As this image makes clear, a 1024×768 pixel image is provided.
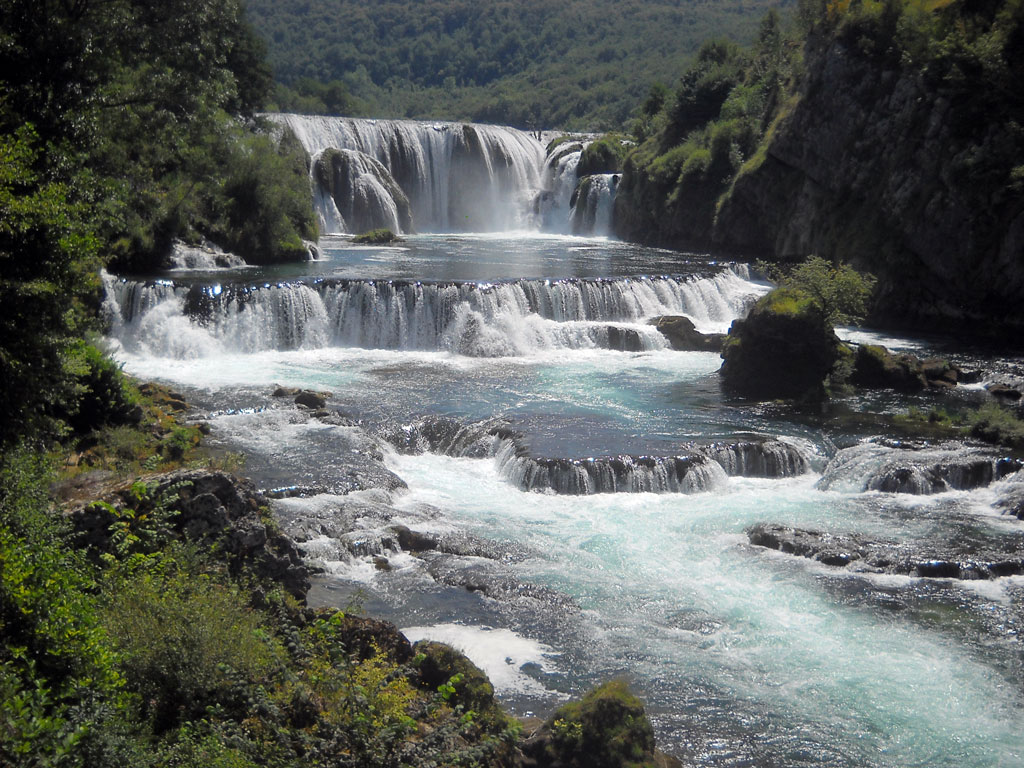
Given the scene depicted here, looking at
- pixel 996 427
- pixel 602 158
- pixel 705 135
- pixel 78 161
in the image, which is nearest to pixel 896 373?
pixel 996 427

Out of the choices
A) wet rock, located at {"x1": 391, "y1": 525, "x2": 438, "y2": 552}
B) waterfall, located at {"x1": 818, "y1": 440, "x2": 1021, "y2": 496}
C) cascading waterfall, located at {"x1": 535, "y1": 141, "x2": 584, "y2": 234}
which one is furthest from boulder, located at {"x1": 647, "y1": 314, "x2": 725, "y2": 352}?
cascading waterfall, located at {"x1": 535, "y1": 141, "x2": 584, "y2": 234}

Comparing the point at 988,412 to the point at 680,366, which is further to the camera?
the point at 680,366

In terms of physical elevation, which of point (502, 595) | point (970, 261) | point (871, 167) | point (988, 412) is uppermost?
point (871, 167)

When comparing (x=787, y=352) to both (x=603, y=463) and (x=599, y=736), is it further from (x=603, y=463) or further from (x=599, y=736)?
(x=599, y=736)

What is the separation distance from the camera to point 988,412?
17.0 metres

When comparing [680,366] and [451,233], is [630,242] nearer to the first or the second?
[451,233]

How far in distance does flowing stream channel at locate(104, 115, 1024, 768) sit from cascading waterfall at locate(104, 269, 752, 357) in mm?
61

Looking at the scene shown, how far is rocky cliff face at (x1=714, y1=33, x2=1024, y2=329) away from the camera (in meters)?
24.1

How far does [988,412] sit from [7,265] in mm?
15890

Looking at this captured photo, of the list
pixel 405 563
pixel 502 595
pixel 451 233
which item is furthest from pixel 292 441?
pixel 451 233

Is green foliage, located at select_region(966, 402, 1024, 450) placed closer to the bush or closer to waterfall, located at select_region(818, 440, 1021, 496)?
waterfall, located at select_region(818, 440, 1021, 496)

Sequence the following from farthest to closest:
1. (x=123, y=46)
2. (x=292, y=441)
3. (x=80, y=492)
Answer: (x=292, y=441)
(x=123, y=46)
(x=80, y=492)

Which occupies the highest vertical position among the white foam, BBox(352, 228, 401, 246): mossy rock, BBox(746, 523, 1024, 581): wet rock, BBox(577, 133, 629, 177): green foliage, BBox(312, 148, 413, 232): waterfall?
BBox(577, 133, 629, 177): green foliage

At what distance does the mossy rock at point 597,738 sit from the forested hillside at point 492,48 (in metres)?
103
